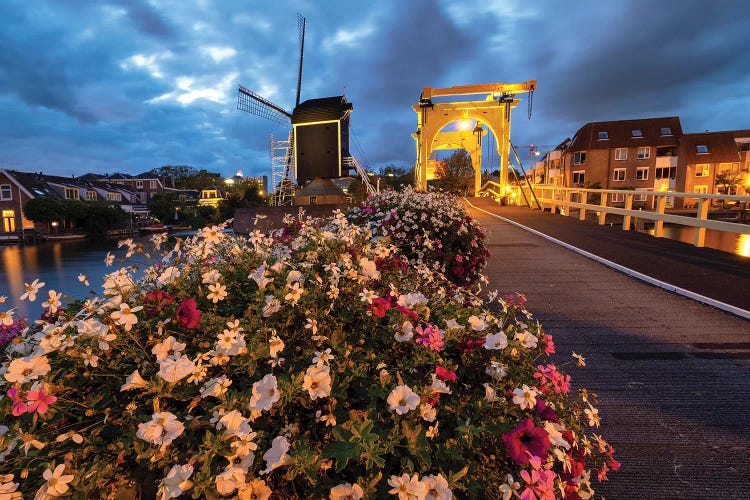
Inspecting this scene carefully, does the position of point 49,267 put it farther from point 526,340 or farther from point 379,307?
point 526,340

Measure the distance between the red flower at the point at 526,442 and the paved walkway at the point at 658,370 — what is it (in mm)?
1099

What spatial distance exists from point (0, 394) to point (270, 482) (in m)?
1.22

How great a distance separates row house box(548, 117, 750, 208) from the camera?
1564 inches

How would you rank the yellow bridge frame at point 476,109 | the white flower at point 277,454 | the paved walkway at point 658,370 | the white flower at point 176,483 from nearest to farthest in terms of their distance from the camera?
the white flower at point 176,483, the white flower at point 277,454, the paved walkway at point 658,370, the yellow bridge frame at point 476,109

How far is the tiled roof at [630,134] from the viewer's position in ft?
132

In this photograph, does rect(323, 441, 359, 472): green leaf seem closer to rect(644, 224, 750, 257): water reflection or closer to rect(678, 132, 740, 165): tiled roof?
rect(644, 224, 750, 257): water reflection

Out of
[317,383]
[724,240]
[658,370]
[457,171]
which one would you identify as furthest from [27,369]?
A: [457,171]

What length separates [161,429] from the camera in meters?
1.05

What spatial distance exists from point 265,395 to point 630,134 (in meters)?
51.1

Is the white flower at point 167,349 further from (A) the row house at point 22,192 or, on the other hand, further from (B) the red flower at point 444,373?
(A) the row house at point 22,192

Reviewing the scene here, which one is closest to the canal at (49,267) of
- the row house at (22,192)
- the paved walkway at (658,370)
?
the row house at (22,192)

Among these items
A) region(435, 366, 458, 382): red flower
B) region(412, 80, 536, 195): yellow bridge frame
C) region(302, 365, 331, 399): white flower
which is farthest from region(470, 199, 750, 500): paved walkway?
region(412, 80, 536, 195): yellow bridge frame

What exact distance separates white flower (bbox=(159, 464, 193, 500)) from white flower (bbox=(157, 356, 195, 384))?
27 cm

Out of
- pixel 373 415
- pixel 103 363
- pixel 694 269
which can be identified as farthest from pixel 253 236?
pixel 694 269
